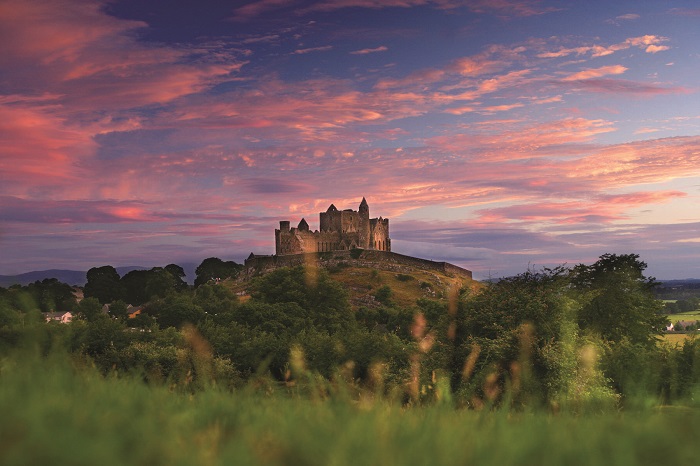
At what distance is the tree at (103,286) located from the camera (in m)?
140

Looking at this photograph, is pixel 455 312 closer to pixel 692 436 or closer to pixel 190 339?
pixel 190 339

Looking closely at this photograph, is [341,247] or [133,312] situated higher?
[341,247]

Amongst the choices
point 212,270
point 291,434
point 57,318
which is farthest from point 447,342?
point 212,270

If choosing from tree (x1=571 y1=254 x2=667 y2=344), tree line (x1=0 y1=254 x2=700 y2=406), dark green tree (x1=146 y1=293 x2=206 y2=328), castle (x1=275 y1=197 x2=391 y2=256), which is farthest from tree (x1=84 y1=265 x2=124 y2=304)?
tree (x1=571 y1=254 x2=667 y2=344)

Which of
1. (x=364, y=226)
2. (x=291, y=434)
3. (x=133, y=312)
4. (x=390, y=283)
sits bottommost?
(x=133, y=312)

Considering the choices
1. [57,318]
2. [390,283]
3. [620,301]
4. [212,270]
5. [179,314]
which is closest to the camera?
[620,301]

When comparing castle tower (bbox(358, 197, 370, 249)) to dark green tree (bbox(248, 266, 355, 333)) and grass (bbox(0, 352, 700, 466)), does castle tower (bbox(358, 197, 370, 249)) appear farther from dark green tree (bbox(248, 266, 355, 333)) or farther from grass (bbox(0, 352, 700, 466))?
grass (bbox(0, 352, 700, 466))

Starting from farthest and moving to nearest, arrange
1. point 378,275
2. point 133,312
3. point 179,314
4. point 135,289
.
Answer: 1. point 135,289
2. point 378,275
3. point 133,312
4. point 179,314

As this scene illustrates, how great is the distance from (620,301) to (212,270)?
134m

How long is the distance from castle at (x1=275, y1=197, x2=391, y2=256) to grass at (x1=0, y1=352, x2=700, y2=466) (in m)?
155

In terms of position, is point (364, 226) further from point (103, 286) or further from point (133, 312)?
point (133, 312)

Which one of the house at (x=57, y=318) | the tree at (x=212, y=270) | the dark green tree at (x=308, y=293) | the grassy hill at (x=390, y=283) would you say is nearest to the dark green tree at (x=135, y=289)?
the grassy hill at (x=390, y=283)

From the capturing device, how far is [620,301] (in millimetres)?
60250

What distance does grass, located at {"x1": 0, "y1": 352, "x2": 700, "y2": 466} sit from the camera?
12.0 feet
